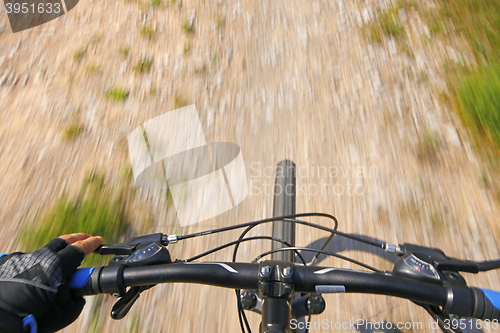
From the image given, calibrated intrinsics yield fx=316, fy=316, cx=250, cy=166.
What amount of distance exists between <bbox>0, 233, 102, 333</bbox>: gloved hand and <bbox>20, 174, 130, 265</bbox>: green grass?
4.53 ft

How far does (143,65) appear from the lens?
3975 mm

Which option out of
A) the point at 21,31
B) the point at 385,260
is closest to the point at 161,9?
the point at 21,31

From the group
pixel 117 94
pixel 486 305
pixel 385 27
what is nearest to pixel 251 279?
pixel 486 305

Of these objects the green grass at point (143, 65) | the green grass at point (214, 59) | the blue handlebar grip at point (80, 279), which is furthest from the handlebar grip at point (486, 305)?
the green grass at point (143, 65)

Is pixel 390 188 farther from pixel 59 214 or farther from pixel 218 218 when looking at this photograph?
pixel 59 214

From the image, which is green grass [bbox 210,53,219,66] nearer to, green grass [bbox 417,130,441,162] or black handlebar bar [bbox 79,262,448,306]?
green grass [bbox 417,130,441,162]

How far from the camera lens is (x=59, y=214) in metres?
2.76

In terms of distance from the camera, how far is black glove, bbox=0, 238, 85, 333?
1.04 meters

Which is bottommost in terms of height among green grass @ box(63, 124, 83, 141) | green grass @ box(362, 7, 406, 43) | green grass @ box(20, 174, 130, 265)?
green grass @ box(20, 174, 130, 265)

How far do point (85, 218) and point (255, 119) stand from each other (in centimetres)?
187

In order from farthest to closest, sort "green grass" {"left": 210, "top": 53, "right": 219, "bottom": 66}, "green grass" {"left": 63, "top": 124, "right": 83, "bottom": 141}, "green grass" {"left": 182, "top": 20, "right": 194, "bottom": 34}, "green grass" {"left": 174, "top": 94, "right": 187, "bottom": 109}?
1. "green grass" {"left": 182, "top": 20, "right": 194, "bottom": 34}
2. "green grass" {"left": 210, "top": 53, "right": 219, "bottom": 66}
3. "green grass" {"left": 174, "top": 94, "right": 187, "bottom": 109}
4. "green grass" {"left": 63, "top": 124, "right": 83, "bottom": 141}

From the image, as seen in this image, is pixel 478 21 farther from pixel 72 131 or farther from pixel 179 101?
pixel 72 131
